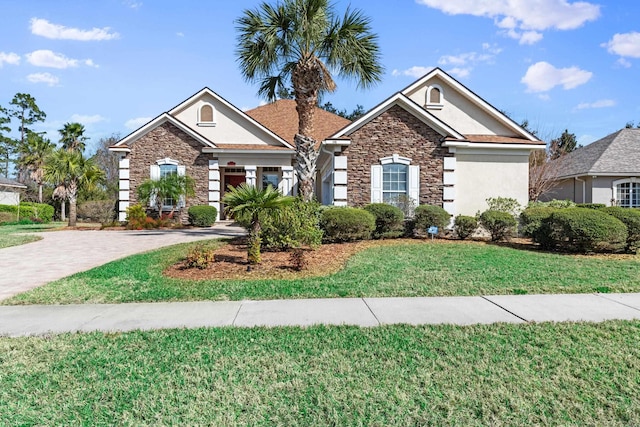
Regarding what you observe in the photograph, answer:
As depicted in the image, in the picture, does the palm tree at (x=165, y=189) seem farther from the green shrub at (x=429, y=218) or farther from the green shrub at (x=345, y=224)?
the green shrub at (x=429, y=218)

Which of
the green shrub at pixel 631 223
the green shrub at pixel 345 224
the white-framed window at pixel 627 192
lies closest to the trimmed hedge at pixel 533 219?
the green shrub at pixel 631 223

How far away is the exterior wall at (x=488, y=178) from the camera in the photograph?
17188 millimetres

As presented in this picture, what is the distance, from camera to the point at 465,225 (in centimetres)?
1473

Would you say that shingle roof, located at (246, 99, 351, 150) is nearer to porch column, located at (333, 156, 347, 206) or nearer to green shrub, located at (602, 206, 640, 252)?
porch column, located at (333, 156, 347, 206)

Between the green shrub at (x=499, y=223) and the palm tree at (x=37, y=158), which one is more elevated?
the palm tree at (x=37, y=158)

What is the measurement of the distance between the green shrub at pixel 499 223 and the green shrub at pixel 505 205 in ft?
4.97

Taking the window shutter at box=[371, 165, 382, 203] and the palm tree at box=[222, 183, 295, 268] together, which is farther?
the window shutter at box=[371, 165, 382, 203]

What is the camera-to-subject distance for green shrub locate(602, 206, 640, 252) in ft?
39.2

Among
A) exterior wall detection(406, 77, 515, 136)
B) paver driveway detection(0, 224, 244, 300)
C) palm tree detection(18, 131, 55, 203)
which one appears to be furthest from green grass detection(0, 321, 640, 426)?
palm tree detection(18, 131, 55, 203)

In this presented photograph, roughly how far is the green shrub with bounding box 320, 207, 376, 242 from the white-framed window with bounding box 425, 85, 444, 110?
7738 mm

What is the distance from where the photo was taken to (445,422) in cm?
309

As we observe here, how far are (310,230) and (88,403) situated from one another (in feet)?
26.0

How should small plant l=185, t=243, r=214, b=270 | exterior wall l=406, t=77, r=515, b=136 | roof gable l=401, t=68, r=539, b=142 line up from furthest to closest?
exterior wall l=406, t=77, r=515, b=136
roof gable l=401, t=68, r=539, b=142
small plant l=185, t=243, r=214, b=270

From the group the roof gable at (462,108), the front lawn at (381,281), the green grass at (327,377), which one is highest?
the roof gable at (462,108)
